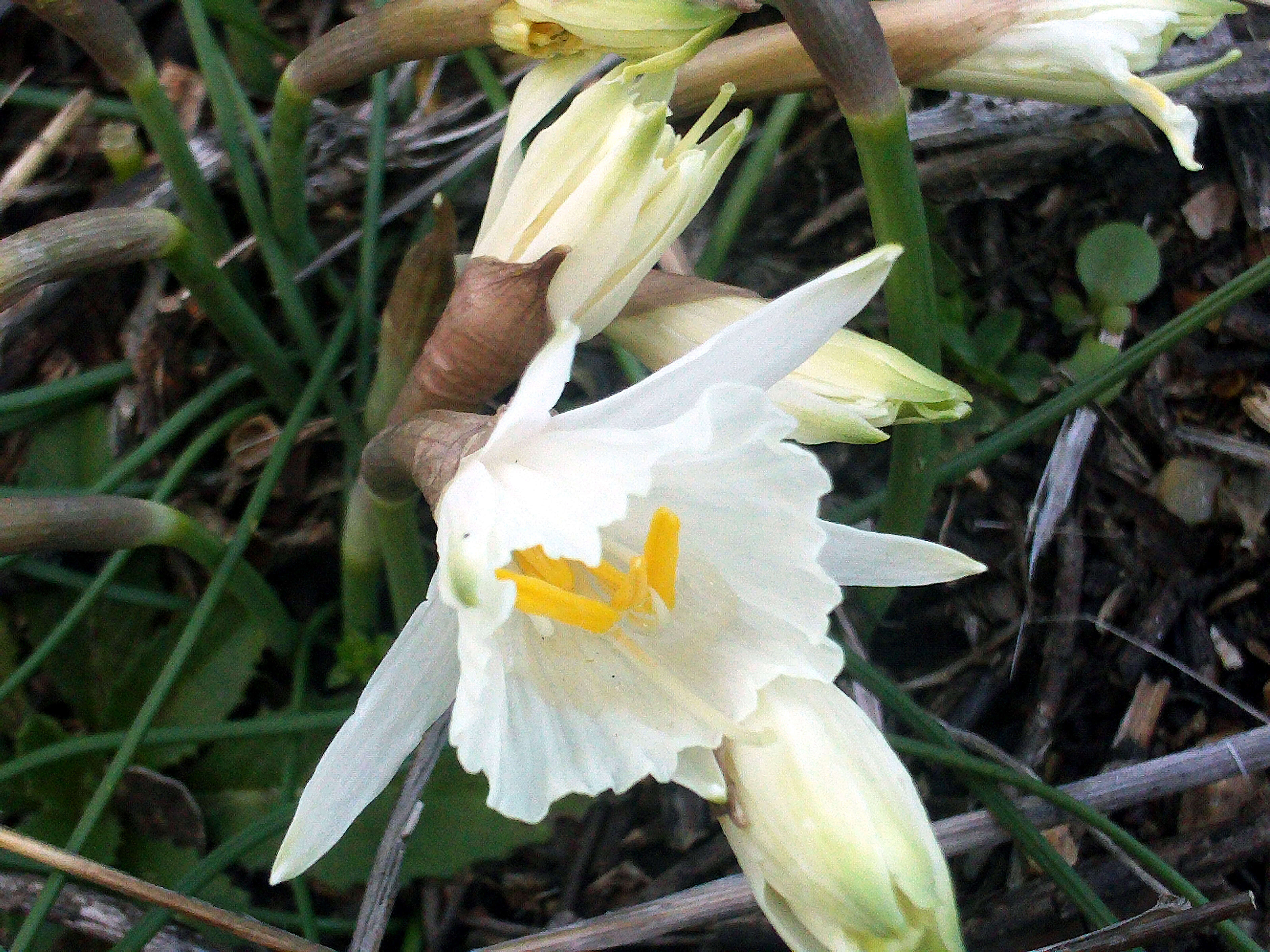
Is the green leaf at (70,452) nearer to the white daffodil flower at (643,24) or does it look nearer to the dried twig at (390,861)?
the dried twig at (390,861)

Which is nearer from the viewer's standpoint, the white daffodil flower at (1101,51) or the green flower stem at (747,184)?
the white daffodil flower at (1101,51)

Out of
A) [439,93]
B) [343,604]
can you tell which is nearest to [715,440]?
[343,604]

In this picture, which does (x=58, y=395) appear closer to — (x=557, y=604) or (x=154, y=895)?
(x=154, y=895)

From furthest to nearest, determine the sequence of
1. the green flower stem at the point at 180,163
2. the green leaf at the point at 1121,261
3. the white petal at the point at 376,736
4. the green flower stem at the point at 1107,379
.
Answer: the green leaf at the point at 1121,261 → the green flower stem at the point at 180,163 → the green flower stem at the point at 1107,379 → the white petal at the point at 376,736

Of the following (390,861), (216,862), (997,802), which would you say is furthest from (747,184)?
→ (216,862)

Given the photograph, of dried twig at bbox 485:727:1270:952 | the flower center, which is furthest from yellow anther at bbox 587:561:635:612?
dried twig at bbox 485:727:1270:952

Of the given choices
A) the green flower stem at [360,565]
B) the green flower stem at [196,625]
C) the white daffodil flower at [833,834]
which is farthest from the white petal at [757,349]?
the green flower stem at [196,625]

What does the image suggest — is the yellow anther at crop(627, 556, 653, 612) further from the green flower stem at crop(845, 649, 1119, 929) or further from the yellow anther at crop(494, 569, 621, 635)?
the green flower stem at crop(845, 649, 1119, 929)
